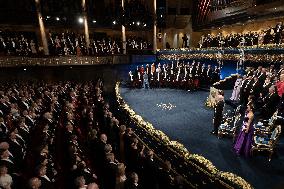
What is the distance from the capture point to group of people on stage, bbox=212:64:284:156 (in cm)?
608

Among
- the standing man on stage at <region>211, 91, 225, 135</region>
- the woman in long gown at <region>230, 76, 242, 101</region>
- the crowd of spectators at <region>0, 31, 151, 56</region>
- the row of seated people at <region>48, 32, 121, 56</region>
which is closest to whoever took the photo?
the standing man on stage at <region>211, 91, 225, 135</region>

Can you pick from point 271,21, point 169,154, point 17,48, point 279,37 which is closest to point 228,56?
point 279,37

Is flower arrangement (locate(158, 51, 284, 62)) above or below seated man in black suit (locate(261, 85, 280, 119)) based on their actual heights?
above

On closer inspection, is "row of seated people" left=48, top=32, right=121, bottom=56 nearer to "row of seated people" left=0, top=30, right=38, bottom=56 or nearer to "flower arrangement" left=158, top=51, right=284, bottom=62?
"row of seated people" left=0, top=30, right=38, bottom=56

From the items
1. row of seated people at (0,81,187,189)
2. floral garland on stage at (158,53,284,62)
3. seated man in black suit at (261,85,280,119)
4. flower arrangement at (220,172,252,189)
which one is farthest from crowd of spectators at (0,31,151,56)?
flower arrangement at (220,172,252,189)

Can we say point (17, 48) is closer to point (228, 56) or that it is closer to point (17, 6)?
point (17, 6)

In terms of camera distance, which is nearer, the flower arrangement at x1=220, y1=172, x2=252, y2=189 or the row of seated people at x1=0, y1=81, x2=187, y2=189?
the row of seated people at x1=0, y1=81, x2=187, y2=189

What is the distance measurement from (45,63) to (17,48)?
8.38ft

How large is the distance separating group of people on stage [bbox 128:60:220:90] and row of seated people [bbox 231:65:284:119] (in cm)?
411

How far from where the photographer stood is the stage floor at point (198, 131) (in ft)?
17.4

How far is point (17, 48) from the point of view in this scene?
1784 cm

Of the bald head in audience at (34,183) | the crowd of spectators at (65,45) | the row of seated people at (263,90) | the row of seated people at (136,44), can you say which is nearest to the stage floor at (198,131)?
the row of seated people at (263,90)

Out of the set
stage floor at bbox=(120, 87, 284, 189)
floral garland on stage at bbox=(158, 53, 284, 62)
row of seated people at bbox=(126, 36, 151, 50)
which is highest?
row of seated people at bbox=(126, 36, 151, 50)

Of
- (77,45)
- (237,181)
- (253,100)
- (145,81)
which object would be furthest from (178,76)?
(237,181)
